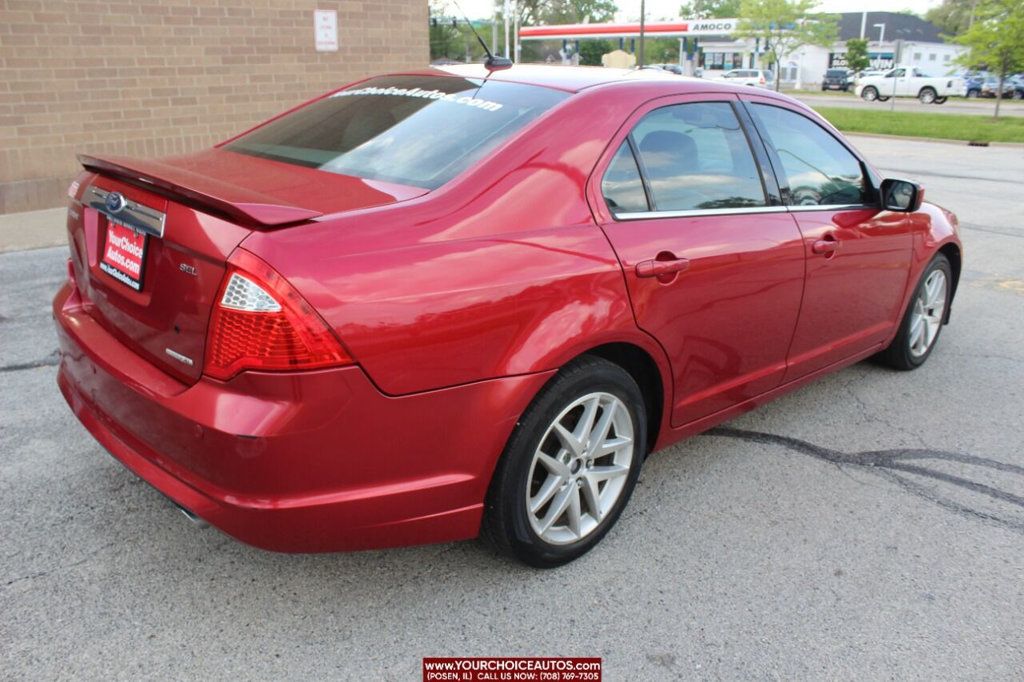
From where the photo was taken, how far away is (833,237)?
12.5 feet

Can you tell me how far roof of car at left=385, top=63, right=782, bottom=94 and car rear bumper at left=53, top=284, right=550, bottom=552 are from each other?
1.23m

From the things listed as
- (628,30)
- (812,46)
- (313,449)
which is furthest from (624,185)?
(812,46)

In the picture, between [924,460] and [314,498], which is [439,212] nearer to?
[314,498]

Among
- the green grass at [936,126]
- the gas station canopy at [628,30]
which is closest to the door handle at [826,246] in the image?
the green grass at [936,126]

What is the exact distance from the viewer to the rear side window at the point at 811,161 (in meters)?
3.73

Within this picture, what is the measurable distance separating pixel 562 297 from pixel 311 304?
2.67ft

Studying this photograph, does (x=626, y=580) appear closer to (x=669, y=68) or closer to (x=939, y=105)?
(x=939, y=105)

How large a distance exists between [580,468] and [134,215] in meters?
1.61

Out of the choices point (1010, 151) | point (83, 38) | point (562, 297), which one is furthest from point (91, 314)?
point (1010, 151)

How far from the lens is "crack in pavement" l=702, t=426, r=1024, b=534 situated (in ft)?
11.5

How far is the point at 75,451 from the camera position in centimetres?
358

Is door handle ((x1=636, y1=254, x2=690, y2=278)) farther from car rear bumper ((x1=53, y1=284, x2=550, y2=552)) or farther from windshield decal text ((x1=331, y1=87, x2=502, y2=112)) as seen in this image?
windshield decal text ((x1=331, y1=87, x2=502, y2=112))

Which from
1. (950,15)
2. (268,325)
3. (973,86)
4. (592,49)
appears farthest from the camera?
(950,15)

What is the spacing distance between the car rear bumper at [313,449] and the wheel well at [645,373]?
0.42 m
